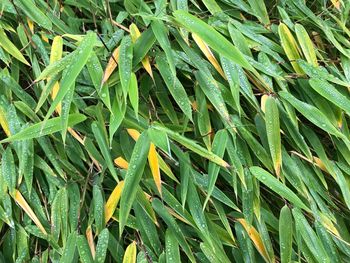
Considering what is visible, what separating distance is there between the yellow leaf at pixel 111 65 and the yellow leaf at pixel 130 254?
346 millimetres

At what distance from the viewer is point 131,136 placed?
0.98 metres

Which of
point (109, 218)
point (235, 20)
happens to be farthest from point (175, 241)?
point (235, 20)

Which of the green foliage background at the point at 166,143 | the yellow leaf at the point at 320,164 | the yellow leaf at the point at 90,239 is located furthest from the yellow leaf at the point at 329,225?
the yellow leaf at the point at 90,239

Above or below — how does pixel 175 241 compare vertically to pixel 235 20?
below

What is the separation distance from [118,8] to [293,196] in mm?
682

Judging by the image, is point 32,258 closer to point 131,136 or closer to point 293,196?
point 131,136

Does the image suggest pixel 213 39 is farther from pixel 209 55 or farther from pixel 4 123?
pixel 4 123

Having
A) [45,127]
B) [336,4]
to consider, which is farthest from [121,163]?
[336,4]

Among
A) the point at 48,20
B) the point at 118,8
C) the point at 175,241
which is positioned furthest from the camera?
the point at 118,8

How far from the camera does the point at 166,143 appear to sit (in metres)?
0.85

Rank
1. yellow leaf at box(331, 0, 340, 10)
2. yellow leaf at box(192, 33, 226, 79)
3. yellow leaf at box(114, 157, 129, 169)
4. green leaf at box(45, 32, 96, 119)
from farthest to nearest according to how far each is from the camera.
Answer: yellow leaf at box(331, 0, 340, 10)
yellow leaf at box(192, 33, 226, 79)
yellow leaf at box(114, 157, 129, 169)
green leaf at box(45, 32, 96, 119)

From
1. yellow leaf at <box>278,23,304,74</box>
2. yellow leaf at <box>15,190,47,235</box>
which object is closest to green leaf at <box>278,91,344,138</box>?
yellow leaf at <box>278,23,304,74</box>

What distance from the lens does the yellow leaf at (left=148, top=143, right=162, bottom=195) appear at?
2.94 ft

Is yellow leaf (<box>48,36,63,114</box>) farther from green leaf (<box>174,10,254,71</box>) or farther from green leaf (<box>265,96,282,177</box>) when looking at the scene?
green leaf (<box>265,96,282,177</box>)
